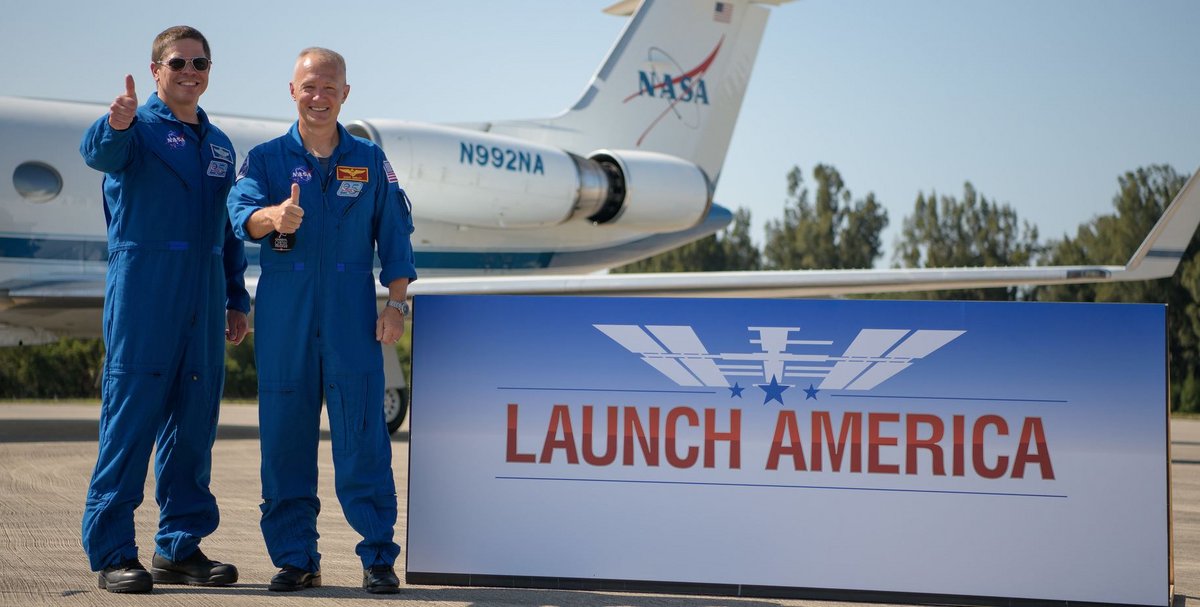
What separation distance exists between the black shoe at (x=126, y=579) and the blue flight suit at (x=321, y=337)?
44cm

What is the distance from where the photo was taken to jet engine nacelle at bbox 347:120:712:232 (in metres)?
13.0

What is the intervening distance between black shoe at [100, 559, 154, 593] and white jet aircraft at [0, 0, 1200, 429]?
293 inches

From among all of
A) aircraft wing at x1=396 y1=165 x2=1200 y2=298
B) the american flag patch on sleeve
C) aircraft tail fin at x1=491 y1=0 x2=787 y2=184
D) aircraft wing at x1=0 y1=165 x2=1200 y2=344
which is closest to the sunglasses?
aircraft wing at x1=0 y1=165 x2=1200 y2=344

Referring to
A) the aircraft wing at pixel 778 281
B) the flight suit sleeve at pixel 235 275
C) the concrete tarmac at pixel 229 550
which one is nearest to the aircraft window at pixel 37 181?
the concrete tarmac at pixel 229 550

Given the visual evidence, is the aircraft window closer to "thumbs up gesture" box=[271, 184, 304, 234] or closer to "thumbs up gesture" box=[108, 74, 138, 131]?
"thumbs up gesture" box=[108, 74, 138, 131]

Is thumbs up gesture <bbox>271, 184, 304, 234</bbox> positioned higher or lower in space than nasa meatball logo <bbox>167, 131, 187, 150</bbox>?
lower

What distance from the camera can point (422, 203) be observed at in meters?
13.4

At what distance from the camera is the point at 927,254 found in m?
49.5

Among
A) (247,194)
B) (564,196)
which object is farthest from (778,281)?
(247,194)

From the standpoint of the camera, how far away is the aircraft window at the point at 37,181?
11.3 meters

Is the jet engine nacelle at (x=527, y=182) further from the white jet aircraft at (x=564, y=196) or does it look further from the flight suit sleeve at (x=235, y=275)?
the flight suit sleeve at (x=235, y=275)

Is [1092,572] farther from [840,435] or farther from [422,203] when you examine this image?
[422,203]

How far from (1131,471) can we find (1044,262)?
1670 inches

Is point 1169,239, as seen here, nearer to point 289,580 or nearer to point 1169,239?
point 1169,239
